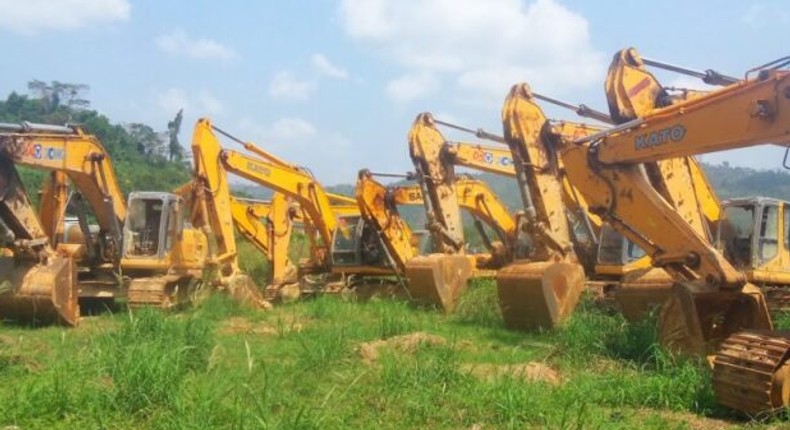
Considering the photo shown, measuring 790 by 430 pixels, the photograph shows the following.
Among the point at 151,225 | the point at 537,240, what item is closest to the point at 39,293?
the point at 151,225

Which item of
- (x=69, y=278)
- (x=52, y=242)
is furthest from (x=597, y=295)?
(x=52, y=242)

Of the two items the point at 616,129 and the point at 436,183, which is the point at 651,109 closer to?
the point at 616,129

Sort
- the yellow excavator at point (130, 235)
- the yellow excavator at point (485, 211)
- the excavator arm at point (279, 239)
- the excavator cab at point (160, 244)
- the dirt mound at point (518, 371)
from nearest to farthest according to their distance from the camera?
the dirt mound at point (518, 371) → the yellow excavator at point (130, 235) → the excavator cab at point (160, 244) → the yellow excavator at point (485, 211) → the excavator arm at point (279, 239)

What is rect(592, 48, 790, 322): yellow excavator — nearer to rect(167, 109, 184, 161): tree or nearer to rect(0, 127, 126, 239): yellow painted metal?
rect(0, 127, 126, 239): yellow painted metal

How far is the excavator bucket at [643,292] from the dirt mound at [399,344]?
218cm

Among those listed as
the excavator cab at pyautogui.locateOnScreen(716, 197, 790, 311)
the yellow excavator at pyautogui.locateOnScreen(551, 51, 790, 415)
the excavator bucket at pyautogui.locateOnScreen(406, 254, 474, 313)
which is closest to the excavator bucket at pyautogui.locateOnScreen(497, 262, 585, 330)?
the yellow excavator at pyautogui.locateOnScreen(551, 51, 790, 415)

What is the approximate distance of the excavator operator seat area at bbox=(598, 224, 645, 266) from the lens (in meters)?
14.6

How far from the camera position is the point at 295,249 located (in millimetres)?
27844

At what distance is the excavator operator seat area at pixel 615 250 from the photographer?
576 inches

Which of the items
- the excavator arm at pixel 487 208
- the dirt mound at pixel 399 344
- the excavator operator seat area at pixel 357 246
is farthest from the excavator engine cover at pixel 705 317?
the excavator operator seat area at pixel 357 246

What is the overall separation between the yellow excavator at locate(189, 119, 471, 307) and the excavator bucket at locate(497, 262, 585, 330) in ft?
19.4

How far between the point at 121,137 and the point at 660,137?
179 feet

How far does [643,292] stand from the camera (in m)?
9.79

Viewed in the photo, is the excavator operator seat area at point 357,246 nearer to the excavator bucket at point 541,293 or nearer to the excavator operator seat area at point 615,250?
the excavator operator seat area at point 615,250
